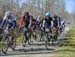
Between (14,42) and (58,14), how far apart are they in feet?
5.08

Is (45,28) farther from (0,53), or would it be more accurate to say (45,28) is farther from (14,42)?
(0,53)

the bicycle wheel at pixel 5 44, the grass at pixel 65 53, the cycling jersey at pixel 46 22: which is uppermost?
the cycling jersey at pixel 46 22

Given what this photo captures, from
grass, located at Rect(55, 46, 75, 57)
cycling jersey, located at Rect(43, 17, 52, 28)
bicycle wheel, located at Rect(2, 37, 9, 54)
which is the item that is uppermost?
cycling jersey, located at Rect(43, 17, 52, 28)

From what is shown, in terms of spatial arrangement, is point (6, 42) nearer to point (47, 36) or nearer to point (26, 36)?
point (26, 36)

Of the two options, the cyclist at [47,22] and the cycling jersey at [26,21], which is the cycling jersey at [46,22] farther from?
the cycling jersey at [26,21]

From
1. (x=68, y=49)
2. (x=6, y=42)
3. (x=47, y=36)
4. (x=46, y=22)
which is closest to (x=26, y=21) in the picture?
(x=46, y=22)

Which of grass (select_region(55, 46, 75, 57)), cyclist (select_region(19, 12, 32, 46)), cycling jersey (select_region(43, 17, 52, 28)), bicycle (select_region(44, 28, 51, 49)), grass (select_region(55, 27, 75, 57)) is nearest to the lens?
grass (select_region(55, 46, 75, 57))

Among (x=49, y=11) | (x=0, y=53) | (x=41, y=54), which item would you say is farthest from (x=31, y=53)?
(x=49, y=11)

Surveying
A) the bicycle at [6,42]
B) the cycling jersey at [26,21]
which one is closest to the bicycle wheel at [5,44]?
the bicycle at [6,42]

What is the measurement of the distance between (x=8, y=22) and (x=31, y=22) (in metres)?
1.40

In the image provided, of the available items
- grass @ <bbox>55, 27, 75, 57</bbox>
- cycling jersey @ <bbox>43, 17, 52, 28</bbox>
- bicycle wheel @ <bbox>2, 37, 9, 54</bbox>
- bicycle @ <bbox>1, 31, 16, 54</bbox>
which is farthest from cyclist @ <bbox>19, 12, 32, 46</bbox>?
grass @ <bbox>55, 27, 75, 57</bbox>

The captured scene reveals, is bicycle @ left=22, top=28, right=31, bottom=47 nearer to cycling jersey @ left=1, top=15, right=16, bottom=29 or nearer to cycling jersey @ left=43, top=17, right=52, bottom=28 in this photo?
cycling jersey @ left=43, top=17, right=52, bottom=28

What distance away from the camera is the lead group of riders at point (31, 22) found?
27.1ft

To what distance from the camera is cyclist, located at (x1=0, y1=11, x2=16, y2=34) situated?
8.19m
